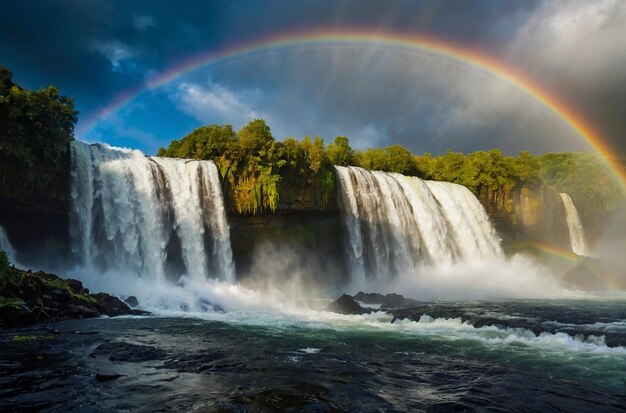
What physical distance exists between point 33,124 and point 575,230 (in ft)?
202

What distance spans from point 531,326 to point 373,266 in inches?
765

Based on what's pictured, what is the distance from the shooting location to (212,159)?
2927cm

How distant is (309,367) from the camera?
876cm

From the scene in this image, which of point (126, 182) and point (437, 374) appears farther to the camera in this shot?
point (126, 182)

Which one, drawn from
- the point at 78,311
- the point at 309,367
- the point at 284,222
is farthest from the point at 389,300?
the point at 309,367

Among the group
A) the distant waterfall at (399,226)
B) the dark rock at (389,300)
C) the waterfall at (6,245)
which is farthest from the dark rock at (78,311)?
the distant waterfall at (399,226)

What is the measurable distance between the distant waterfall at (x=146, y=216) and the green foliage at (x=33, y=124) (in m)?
1.69

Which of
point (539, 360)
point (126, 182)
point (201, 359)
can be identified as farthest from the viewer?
point (126, 182)

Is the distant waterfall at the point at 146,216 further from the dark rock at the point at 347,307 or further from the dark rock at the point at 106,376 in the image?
the dark rock at the point at 106,376

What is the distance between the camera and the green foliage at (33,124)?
19.5 m

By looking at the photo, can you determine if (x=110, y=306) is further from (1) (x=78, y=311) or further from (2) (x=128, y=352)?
(2) (x=128, y=352)

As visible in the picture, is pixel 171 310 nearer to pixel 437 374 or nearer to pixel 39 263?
pixel 39 263

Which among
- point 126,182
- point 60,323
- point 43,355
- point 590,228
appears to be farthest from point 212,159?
point 590,228

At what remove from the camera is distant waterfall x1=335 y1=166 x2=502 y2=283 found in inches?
1299
